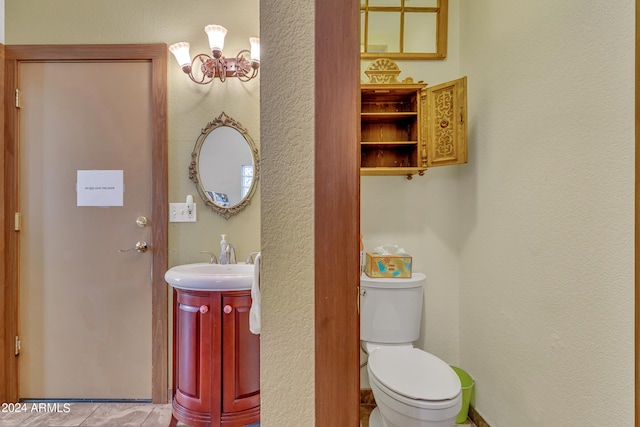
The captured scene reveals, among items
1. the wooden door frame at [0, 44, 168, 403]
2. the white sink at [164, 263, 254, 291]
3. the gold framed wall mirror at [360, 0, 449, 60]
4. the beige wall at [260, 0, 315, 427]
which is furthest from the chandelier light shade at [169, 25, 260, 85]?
the beige wall at [260, 0, 315, 427]

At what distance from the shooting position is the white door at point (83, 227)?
1736 mm

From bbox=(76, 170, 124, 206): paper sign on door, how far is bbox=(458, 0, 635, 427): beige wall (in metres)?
2.00

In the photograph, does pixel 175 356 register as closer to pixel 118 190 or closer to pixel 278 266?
pixel 118 190

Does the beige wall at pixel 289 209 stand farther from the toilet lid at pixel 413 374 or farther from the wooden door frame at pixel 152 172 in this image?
the wooden door frame at pixel 152 172

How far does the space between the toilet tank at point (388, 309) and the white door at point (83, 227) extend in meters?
1.26

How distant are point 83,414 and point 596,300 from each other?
243cm

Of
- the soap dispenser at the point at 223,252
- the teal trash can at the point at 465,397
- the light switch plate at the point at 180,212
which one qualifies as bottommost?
the teal trash can at the point at 465,397

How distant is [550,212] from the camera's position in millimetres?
1117

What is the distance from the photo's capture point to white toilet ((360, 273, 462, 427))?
A: 1089 millimetres

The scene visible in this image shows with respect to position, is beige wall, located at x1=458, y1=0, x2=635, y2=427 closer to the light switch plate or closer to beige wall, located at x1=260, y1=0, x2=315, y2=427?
beige wall, located at x1=260, y1=0, x2=315, y2=427

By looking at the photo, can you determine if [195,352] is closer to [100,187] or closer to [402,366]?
[402,366]

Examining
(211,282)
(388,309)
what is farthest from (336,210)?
(388,309)

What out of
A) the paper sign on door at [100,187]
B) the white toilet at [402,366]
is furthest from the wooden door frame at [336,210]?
the paper sign on door at [100,187]

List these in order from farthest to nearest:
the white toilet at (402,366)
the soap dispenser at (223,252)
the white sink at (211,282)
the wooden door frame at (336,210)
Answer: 1. the soap dispenser at (223,252)
2. the white sink at (211,282)
3. the white toilet at (402,366)
4. the wooden door frame at (336,210)
